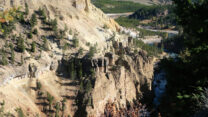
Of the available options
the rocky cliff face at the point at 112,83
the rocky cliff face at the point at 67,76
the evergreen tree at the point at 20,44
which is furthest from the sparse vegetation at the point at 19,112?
the evergreen tree at the point at 20,44

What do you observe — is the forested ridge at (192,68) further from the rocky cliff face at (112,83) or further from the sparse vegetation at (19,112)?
the sparse vegetation at (19,112)

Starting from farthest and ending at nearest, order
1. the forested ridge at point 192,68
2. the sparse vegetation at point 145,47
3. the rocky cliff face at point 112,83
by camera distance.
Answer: the sparse vegetation at point 145,47, the rocky cliff face at point 112,83, the forested ridge at point 192,68

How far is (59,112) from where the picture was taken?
2614cm

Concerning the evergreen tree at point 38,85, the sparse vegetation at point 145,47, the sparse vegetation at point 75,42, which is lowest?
the sparse vegetation at point 145,47

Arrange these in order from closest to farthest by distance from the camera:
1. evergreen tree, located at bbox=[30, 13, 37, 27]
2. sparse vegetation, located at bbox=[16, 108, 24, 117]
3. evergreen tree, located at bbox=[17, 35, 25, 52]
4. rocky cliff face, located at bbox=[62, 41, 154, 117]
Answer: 1. sparse vegetation, located at bbox=[16, 108, 24, 117]
2. rocky cliff face, located at bbox=[62, 41, 154, 117]
3. evergreen tree, located at bbox=[17, 35, 25, 52]
4. evergreen tree, located at bbox=[30, 13, 37, 27]

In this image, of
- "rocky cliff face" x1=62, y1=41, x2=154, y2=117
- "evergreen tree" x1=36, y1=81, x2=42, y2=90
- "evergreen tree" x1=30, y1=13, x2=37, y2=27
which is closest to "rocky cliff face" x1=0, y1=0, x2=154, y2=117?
"rocky cliff face" x1=62, y1=41, x2=154, y2=117

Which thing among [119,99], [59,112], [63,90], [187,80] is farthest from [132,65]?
[187,80]

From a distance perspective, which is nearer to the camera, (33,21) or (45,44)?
(45,44)

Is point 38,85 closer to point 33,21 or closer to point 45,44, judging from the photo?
point 45,44

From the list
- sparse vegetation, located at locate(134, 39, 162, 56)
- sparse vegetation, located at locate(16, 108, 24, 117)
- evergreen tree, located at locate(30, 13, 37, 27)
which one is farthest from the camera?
sparse vegetation, located at locate(134, 39, 162, 56)

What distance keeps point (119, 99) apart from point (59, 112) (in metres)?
9.29

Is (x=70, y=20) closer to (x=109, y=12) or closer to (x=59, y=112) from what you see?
(x=59, y=112)

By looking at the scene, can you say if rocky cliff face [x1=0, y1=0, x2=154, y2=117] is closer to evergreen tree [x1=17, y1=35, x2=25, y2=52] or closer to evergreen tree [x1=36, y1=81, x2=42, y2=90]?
evergreen tree [x1=36, y1=81, x2=42, y2=90]

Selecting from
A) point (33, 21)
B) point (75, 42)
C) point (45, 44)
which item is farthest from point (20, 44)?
point (75, 42)
